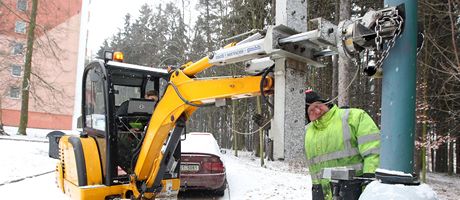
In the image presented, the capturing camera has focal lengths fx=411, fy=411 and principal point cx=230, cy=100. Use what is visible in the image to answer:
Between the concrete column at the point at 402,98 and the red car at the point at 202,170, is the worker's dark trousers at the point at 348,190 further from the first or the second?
the red car at the point at 202,170

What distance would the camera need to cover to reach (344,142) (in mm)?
3473

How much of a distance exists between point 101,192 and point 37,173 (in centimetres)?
641

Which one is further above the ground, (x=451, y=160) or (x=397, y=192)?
(x=397, y=192)

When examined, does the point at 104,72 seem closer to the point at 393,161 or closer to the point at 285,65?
the point at 285,65

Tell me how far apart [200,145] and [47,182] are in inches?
145

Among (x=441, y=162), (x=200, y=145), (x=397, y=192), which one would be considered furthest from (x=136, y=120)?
(x=441, y=162)

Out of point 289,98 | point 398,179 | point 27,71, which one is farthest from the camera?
point 27,71

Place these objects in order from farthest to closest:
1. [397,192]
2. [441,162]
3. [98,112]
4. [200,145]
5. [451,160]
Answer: [441,162] → [451,160] → [200,145] → [98,112] → [397,192]

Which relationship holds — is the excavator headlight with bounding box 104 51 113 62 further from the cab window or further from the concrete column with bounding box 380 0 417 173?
the concrete column with bounding box 380 0 417 173

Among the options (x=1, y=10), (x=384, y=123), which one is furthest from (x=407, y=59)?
(x=1, y=10)

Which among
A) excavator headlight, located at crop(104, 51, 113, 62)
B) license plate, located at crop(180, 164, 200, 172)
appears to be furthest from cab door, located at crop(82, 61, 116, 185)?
license plate, located at crop(180, 164, 200, 172)

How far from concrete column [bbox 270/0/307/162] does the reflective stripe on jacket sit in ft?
1.95

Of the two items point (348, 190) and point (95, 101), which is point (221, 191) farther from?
point (348, 190)

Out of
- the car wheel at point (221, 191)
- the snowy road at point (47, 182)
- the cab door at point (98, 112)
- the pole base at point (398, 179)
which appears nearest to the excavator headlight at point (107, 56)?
the cab door at point (98, 112)
